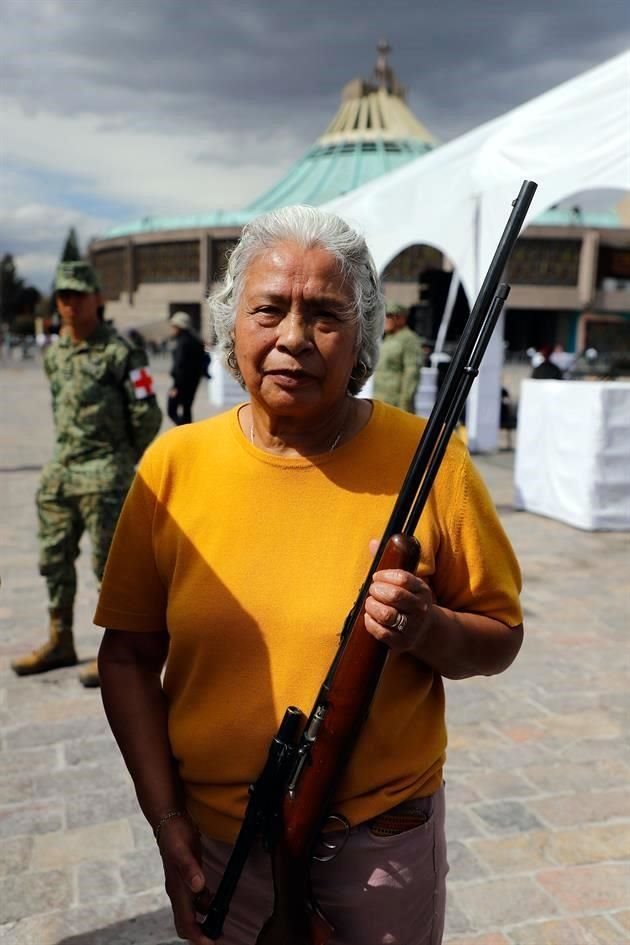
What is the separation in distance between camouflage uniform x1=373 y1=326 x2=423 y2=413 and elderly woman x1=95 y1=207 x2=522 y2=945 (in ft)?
23.5

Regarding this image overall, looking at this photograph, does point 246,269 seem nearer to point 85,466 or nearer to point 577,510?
point 85,466

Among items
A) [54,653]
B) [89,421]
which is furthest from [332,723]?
[54,653]

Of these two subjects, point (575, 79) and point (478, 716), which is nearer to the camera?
point (478, 716)

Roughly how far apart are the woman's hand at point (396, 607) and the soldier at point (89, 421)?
3.15 meters

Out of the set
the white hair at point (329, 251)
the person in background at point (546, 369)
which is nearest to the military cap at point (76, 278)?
the white hair at point (329, 251)

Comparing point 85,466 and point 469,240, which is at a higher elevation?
point 469,240

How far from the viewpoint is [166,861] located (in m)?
1.52

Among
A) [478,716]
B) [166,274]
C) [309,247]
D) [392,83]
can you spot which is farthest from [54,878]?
[392,83]

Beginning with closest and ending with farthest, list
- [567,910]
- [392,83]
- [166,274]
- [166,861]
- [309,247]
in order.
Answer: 1. [309,247]
2. [166,861]
3. [567,910]
4. [166,274]
5. [392,83]

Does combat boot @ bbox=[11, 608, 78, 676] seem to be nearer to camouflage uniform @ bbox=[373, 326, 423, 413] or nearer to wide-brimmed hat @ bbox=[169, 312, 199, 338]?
camouflage uniform @ bbox=[373, 326, 423, 413]

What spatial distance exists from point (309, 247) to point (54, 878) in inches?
92.4

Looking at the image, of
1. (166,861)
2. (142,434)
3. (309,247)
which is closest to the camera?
(309,247)

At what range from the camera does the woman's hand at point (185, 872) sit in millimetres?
→ 1465

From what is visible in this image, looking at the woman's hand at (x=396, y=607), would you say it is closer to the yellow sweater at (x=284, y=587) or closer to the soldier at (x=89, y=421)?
the yellow sweater at (x=284, y=587)
